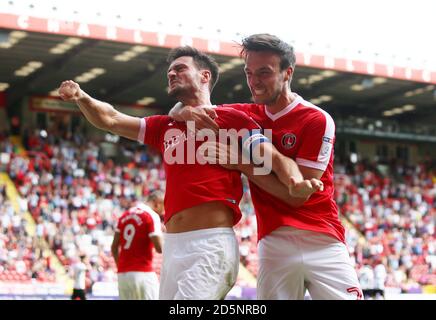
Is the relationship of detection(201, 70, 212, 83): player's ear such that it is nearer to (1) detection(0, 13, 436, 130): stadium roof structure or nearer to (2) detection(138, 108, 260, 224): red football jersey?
(2) detection(138, 108, 260, 224): red football jersey

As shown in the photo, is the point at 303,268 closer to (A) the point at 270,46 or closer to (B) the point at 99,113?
(A) the point at 270,46

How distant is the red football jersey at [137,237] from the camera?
10.2m

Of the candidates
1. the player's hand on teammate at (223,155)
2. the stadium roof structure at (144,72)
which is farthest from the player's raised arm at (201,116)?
the stadium roof structure at (144,72)

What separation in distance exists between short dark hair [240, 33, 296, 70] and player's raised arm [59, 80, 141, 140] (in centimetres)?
95

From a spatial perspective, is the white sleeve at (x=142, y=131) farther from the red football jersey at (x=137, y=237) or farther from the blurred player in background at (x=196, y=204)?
the red football jersey at (x=137, y=237)

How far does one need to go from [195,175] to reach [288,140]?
0.63m

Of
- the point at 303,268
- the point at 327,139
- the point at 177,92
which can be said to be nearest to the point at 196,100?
the point at 177,92

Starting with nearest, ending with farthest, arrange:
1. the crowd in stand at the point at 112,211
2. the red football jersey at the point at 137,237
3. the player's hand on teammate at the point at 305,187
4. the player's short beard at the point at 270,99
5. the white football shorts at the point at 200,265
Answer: the player's hand on teammate at the point at 305,187 < the white football shorts at the point at 200,265 < the player's short beard at the point at 270,99 < the red football jersey at the point at 137,237 < the crowd in stand at the point at 112,211

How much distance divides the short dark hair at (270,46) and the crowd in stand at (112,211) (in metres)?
12.1

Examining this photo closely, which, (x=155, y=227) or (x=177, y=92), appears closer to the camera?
(x=177, y=92)

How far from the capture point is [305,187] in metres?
4.99

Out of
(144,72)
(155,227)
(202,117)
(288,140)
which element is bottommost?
(155,227)

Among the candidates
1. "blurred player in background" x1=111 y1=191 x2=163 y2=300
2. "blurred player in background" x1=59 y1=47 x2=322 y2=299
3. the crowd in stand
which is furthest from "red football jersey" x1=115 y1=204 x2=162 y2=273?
the crowd in stand
